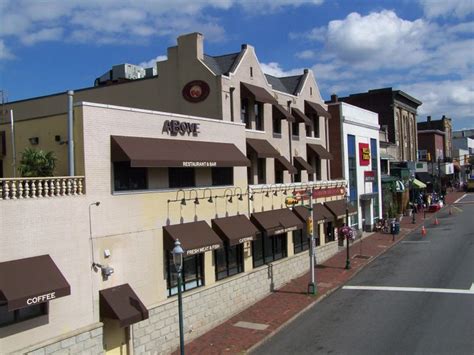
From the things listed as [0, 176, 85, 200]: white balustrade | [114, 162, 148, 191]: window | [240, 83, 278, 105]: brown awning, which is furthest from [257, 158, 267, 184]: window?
[0, 176, 85, 200]: white balustrade

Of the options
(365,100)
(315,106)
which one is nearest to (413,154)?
(365,100)

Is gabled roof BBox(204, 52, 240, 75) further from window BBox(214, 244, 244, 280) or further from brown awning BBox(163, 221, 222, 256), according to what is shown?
brown awning BBox(163, 221, 222, 256)

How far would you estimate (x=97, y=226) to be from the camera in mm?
14984

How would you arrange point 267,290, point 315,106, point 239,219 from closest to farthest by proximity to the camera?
point 239,219 → point 267,290 → point 315,106

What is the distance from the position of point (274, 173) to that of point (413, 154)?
55110 mm

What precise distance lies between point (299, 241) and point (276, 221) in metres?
5.01

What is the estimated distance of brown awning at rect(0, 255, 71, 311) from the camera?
11766 millimetres

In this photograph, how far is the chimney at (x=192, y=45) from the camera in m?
25.5

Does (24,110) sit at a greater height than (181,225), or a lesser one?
greater

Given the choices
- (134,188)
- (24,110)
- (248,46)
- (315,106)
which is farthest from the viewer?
(315,106)

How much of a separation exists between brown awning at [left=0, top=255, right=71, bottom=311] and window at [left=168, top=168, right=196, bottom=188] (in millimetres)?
6449

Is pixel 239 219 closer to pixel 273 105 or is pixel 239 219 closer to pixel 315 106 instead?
pixel 273 105

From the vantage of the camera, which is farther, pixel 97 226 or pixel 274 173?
pixel 274 173

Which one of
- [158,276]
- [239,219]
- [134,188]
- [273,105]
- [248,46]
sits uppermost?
[248,46]
